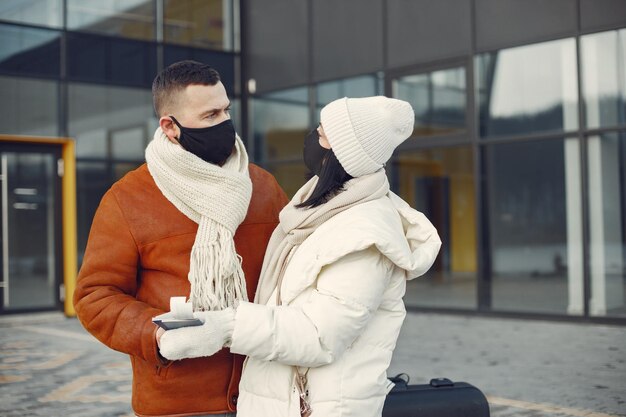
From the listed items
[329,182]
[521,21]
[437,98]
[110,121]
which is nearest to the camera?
[329,182]

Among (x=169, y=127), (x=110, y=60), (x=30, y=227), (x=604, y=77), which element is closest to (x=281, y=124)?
(x=110, y=60)

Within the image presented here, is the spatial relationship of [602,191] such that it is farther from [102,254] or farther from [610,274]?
[102,254]

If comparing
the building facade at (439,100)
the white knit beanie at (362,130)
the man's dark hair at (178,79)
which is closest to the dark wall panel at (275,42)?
the building facade at (439,100)

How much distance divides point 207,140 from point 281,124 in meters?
11.4

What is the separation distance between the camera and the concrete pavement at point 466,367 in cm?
602

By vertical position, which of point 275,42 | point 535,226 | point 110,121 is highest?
point 275,42

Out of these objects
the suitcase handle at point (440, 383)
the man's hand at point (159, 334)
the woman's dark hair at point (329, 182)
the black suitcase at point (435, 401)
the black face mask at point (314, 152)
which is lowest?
the black suitcase at point (435, 401)

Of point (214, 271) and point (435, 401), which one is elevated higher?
point (214, 271)

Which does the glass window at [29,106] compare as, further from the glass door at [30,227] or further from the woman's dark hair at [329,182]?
the woman's dark hair at [329,182]

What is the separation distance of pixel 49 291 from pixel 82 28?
4.18 m

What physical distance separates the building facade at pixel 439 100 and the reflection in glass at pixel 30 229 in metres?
0.47

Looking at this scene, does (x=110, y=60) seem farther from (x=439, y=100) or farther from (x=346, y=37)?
(x=439, y=100)

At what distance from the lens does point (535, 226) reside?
1077cm

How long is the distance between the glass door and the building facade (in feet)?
1.30
